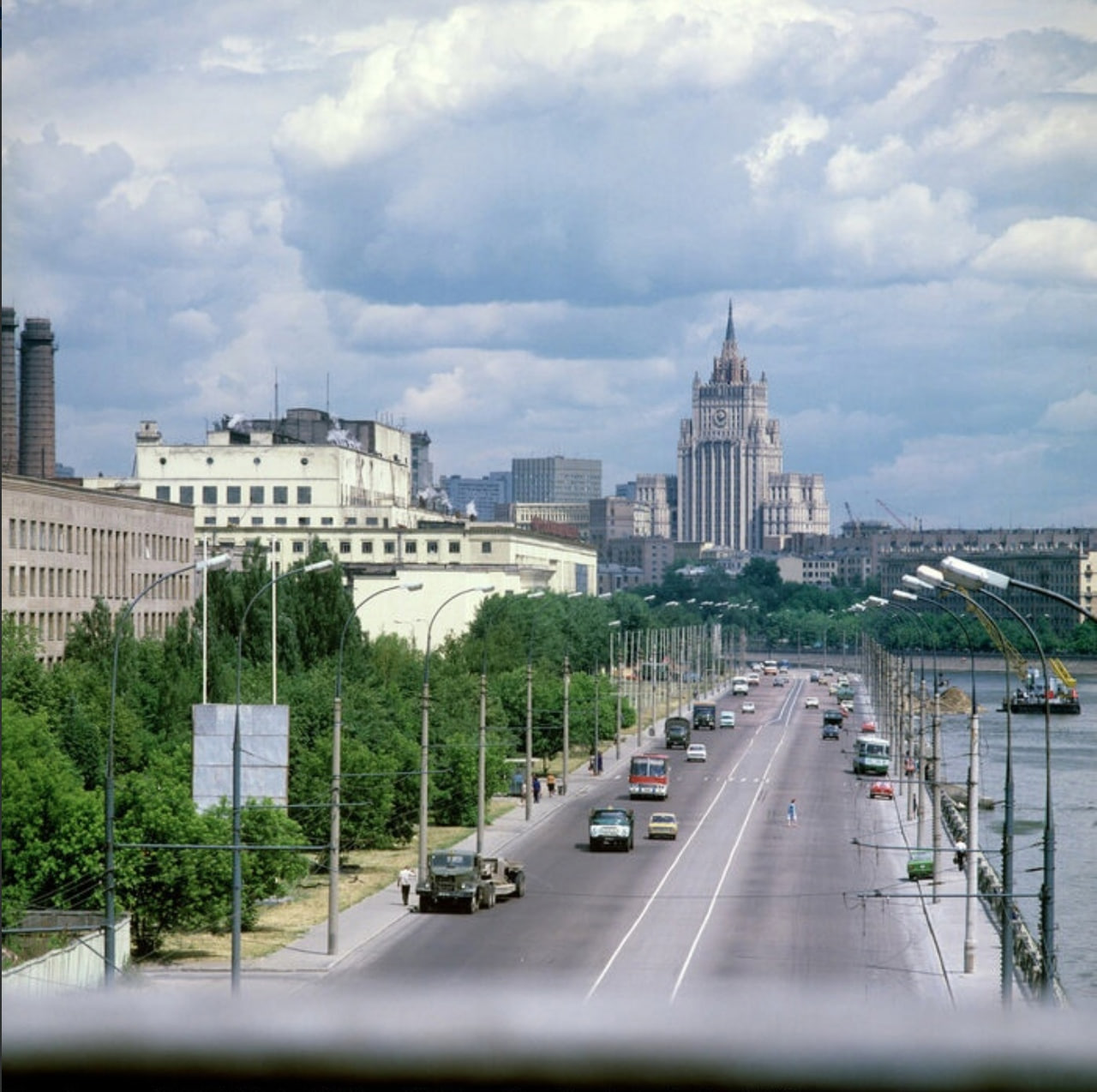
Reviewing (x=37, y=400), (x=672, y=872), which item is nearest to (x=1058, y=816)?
(x=672, y=872)

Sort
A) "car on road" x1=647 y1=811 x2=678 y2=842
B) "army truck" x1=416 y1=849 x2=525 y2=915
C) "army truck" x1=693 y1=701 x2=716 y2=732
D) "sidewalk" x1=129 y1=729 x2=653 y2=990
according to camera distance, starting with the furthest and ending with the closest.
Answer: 1. "army truck" x1=693 y1=701 x2=716 y2=732
2. "car on road" x1=647 y1=811 x2=678 y2=842
3. "army truck" x1=416 y1=849 x2=525 y2=915
4. "sidewalk" x1=129 y1=729 x2=653 y2=990

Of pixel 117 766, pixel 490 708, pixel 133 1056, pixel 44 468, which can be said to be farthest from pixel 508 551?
pixel 133 1056

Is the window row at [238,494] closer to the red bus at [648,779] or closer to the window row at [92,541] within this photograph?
the window row at [92,541]

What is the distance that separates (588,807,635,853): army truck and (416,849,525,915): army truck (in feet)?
30.8

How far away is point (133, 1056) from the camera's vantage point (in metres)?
2.13

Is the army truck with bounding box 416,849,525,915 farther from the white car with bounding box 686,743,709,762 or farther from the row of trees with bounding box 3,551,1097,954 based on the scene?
the white car with bounding box 686,743,709,762

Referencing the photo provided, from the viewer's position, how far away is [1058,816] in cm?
6444

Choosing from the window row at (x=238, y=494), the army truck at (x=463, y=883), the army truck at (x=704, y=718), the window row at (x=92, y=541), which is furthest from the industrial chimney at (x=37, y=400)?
the army truck at (x=463, y=883)

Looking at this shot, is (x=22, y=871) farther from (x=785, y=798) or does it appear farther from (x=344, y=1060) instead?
(x=785, y=798)

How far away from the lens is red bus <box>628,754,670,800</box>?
65.2 metres

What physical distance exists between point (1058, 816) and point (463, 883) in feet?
98.9

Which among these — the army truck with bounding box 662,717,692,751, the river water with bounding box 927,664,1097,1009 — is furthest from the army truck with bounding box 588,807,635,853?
the army truck with bounding box 662,717,692,751

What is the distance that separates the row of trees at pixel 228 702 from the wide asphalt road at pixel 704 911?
279 cm

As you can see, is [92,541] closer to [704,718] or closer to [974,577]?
[704,718]
